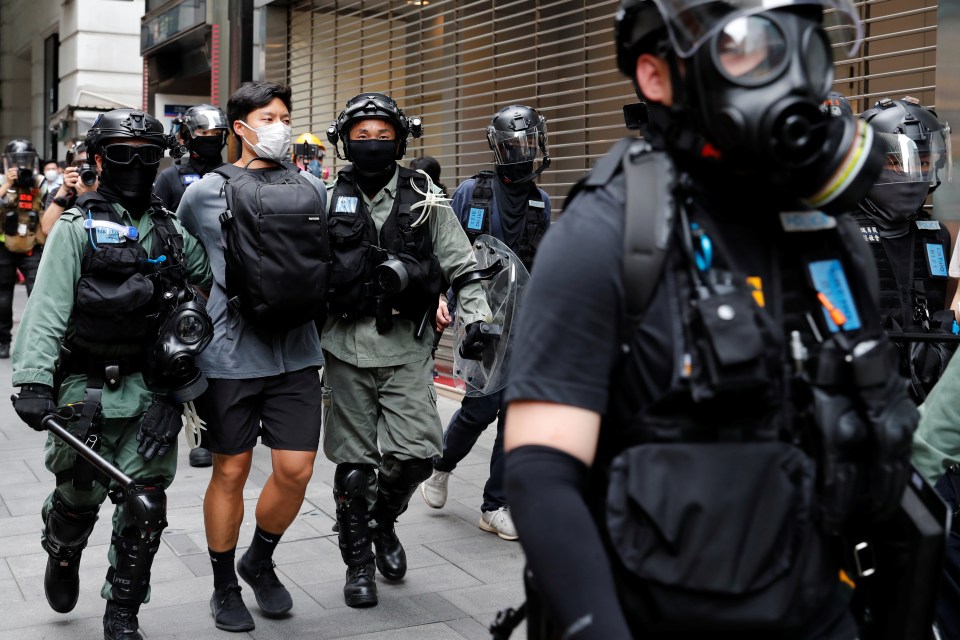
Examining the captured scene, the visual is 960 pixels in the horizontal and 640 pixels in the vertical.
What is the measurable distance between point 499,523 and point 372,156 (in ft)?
6.38

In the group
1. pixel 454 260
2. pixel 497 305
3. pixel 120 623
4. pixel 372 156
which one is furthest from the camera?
pixel 497 305

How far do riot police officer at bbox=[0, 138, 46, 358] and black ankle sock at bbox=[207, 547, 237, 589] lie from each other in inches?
314

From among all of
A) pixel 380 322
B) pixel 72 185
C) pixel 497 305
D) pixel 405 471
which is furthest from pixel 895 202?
pixel 72 185

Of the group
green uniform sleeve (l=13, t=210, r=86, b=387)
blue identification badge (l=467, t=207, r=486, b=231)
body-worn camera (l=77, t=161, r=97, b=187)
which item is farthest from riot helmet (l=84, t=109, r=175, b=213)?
body-worn camera (l=77, t=161, r=97, b=187)

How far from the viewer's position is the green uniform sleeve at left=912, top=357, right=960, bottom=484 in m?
2.55

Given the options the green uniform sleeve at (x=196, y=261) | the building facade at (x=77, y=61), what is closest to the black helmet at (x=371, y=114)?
the green uniform sleeve at (x=196, y=261)

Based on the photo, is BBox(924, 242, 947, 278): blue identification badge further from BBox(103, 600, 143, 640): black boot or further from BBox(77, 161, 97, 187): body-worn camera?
BBox(77, 161, 97, 187): body-worn camera

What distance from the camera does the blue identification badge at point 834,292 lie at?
1.81 m

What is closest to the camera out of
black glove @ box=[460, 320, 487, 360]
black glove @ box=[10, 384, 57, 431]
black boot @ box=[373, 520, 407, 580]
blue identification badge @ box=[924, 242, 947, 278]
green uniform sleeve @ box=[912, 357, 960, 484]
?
green uniform sleeve @ box=[912, 357, 960, 484]

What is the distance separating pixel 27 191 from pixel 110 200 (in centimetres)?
858

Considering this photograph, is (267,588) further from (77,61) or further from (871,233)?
(77,61)

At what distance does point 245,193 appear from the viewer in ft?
14.1

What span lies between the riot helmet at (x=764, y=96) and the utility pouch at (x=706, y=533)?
406 millimetres

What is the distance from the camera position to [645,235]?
169 cm
